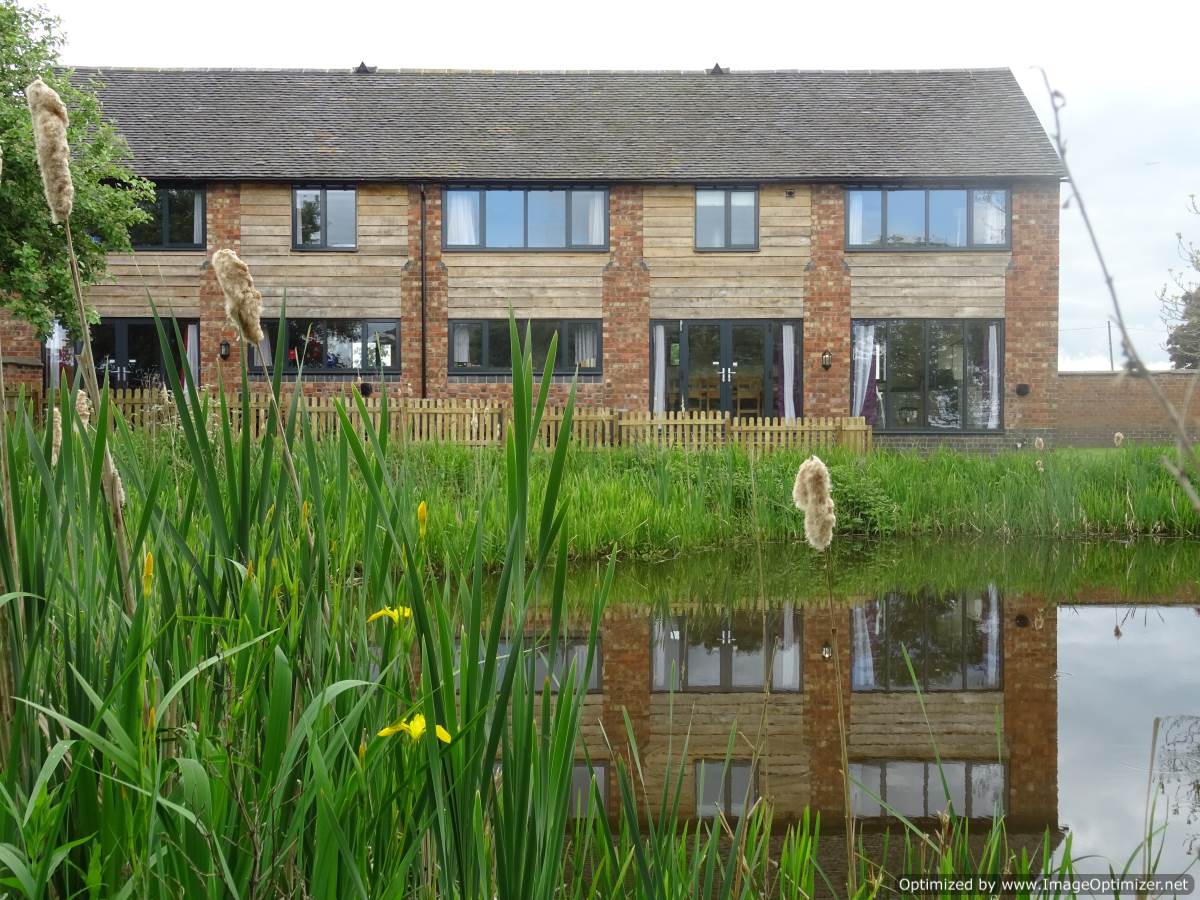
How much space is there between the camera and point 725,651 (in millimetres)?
5434

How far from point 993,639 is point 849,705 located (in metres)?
1.67

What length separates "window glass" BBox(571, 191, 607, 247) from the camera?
19.7m

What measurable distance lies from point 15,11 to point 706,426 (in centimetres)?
1178

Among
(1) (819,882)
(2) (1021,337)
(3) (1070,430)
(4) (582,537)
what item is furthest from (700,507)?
(3) (1070,430)

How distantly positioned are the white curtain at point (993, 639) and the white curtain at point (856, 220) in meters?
13.3

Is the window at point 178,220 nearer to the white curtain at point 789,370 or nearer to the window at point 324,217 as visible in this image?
the window at point 324,217

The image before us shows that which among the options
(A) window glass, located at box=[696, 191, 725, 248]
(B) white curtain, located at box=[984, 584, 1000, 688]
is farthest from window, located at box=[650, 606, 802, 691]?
(A) window glass, located at box=[696, 191, 725, 248]

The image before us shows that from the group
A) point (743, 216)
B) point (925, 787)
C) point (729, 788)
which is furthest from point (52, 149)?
point (743, 216)

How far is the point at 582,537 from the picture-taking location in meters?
8.23

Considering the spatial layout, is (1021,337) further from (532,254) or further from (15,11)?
(15,11)

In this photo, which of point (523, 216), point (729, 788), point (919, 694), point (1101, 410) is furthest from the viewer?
point (1101, 410)

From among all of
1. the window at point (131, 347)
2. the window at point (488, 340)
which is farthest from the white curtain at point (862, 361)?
the window at point (131, 347)

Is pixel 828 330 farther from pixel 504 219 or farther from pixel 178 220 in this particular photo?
pixel 178 220

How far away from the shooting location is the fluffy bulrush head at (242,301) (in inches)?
52.7
